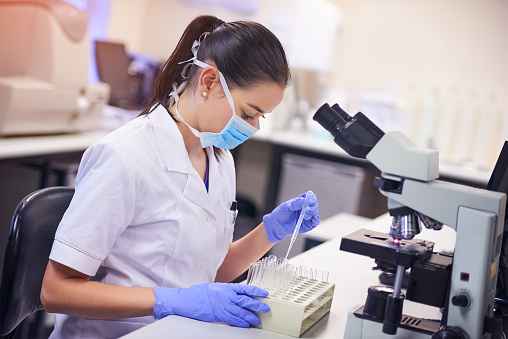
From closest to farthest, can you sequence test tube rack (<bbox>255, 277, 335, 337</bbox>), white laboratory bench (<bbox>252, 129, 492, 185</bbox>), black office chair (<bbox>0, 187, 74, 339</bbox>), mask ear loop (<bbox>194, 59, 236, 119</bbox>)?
test tube rack (<bbox>255, 277, 335, 337</bbox>) → black office chair (<bbox>0, 187, 74, 339</bbox>) → mask ear loop (<bbox>194, 59, 236, 119</bbox>) → white laboratory bench (<bbox>252, 129, 492, 185</bbox>)

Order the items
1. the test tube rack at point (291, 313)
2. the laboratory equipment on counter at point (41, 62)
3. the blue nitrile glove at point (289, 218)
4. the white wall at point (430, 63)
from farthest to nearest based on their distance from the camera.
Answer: the white wall at point (430, 63) → the laboratory equipment on counter at point (41, 62) → the blue nitrile glove at point (289, 218) → the test tube rack at point (291, 313)

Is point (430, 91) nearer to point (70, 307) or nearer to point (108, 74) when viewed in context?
point (108, 74)

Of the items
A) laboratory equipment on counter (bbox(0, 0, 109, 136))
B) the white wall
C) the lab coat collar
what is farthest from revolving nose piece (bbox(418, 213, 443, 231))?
the white wall

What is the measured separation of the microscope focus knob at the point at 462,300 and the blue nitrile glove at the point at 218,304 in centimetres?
33

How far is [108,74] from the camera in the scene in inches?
140

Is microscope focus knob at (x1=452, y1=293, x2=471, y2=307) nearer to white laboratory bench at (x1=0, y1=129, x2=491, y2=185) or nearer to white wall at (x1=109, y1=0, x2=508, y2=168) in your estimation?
white laboratory bench at (x1=0, y1=129, x2=491, y2=185)

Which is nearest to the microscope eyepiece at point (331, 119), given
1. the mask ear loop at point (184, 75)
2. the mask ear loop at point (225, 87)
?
the mask ear loop at point (225, 87)

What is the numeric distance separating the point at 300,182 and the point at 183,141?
8.51 feet

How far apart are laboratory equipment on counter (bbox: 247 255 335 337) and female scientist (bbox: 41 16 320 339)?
0.03 meters

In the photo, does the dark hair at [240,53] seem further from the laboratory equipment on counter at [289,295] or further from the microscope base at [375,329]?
the microscope base at [375,329]

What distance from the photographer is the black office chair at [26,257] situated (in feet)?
4.03

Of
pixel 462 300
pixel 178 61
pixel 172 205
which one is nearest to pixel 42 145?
pixel 178 61

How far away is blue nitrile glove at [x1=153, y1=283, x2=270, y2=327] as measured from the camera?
1099 millimetres

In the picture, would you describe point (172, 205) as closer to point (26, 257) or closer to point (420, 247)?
point (26, 257)
